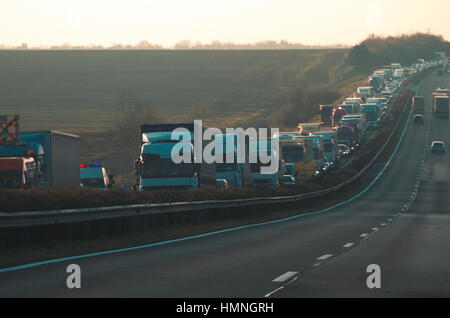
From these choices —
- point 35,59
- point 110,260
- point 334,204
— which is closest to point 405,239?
point 110,260

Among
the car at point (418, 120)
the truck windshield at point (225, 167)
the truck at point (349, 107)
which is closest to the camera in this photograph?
the truck windshield at point (225, 167)

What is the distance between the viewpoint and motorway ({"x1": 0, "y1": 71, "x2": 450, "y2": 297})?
12430 mm

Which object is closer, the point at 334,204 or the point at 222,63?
the point at 334,204

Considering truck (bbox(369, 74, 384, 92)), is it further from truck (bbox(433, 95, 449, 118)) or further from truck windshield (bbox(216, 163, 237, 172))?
truck windshield (bbox(216, 163, 237, 172))

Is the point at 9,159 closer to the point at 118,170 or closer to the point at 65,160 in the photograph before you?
the point at 65,160

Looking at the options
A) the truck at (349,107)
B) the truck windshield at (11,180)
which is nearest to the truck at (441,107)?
the truck at (349,107)

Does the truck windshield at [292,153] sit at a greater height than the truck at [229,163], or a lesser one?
lesser

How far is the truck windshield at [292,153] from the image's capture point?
62250mm

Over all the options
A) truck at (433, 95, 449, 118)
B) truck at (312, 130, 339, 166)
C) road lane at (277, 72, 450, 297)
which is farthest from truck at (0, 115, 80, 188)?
truck at (433, 95, 449, 118)

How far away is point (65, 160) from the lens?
3431 cm

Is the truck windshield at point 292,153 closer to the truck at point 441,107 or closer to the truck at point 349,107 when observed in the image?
the truck at point 349,107

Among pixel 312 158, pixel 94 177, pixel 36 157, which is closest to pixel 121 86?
pixel 312 158

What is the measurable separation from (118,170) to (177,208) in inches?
2542
